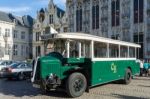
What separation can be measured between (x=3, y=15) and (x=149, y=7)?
3396 centimetres

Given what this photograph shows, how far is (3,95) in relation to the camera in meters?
14.2

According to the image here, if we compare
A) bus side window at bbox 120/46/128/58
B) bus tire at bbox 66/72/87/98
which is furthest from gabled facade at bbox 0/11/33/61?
bus tire at bbox 66/72/87/98

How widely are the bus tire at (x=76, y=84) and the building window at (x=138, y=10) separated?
998 inches

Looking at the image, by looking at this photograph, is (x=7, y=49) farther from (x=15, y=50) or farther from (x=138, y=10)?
(x=138, y=10)

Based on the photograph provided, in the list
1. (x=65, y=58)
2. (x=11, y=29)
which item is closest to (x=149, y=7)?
(x=65, y=58)

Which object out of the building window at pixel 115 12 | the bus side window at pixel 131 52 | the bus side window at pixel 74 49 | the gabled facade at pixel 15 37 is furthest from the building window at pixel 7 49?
the bus side window at pixel 74 49

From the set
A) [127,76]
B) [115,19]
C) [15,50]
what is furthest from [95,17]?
[127,76]

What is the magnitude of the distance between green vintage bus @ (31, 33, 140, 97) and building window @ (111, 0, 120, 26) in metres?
24.6

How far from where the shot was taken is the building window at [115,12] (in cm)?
4025

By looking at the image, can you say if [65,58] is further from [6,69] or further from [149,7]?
[149,7]

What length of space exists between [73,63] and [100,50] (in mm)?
1984

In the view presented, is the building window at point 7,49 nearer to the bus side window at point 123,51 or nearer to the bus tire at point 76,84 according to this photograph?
the bus side window at point 123,51

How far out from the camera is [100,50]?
15.1 meters

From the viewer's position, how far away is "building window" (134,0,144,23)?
37.3 m
